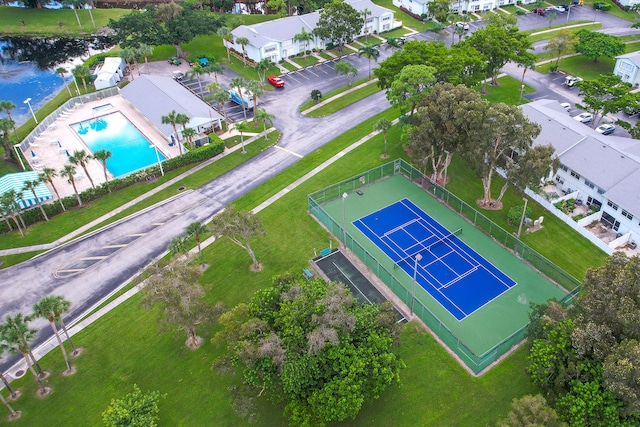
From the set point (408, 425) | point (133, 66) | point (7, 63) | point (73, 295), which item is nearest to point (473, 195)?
point (408, 425)

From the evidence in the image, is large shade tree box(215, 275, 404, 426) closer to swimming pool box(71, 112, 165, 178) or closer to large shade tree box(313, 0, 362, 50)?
swimming pool box(71, 112, 165, 178)

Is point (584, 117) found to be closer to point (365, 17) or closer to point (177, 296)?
point (365, 17)

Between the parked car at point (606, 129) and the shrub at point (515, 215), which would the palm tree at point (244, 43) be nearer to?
the shrub at point (515, 215)

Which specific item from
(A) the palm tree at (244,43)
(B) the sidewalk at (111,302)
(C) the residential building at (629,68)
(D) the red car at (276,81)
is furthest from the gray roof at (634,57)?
(A) the palm tree at (244,43)

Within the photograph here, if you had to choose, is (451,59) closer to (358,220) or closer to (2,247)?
(358,220)

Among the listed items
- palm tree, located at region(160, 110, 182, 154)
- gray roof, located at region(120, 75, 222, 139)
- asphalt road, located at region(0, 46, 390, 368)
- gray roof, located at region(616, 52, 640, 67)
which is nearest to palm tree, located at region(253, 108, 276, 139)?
asphalt road, located at region(0, 46, 390, 368)

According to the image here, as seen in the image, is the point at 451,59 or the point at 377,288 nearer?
the point at 377,288
